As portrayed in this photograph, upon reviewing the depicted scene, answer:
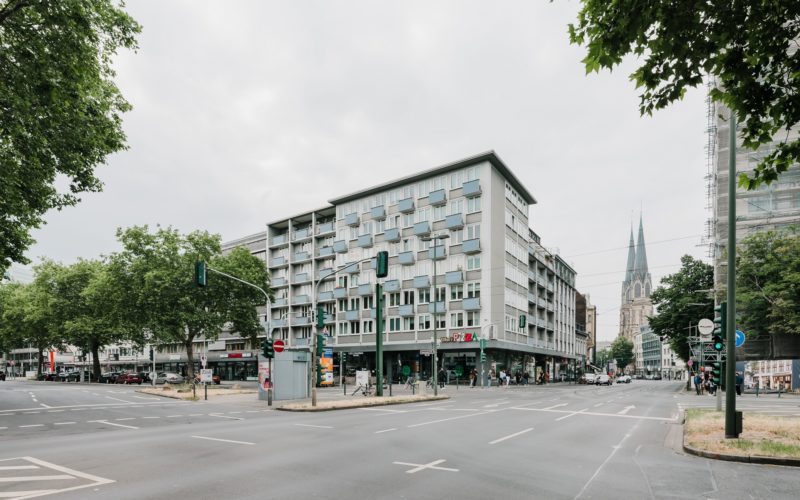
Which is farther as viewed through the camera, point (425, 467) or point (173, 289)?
point (173, 289)

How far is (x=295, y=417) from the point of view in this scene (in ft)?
66.0

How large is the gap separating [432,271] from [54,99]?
45518mm

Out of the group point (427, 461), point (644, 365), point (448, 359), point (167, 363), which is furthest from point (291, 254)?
point (644, 365)

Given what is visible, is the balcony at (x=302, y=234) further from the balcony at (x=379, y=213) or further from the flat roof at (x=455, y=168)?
the balcony at (x=379, y=213)

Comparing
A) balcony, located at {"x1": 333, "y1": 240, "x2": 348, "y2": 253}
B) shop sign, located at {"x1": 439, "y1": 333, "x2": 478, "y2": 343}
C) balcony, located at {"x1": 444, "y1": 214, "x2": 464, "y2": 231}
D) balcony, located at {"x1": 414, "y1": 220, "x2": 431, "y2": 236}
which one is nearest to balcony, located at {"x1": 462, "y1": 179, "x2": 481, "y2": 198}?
balcony, located at {"x1": 444, "y1": 214, "x2": 464, "y2": 231}

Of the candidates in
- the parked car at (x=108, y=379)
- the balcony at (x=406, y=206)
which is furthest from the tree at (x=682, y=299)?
the parked car at (x=108, y=379)

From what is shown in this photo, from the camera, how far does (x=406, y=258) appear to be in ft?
193

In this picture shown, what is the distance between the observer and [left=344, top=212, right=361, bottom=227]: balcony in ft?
213

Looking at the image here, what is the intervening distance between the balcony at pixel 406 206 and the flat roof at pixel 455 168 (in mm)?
2160

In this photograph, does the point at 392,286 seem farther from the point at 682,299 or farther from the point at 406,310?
the point at 682,299

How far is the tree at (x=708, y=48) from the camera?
727cm

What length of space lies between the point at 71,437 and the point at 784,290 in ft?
140

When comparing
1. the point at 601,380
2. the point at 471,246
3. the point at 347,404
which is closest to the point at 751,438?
the point at 347,404

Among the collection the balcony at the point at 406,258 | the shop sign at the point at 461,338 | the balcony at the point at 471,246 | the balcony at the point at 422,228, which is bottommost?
the shop sign at the point at 461,338
